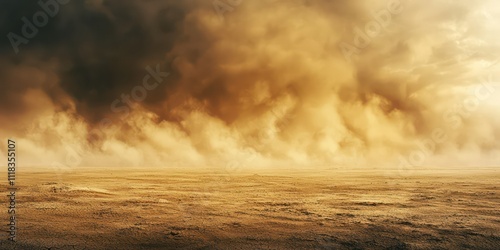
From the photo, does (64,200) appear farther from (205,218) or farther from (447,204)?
(447,204)

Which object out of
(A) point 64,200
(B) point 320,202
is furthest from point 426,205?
(A) point 64,200

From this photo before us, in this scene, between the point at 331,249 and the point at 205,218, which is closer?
the point at 331,249

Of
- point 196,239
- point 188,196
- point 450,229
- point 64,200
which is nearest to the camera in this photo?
point 196,239

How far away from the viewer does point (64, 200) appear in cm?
2738

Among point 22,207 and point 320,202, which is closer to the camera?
point 22,207

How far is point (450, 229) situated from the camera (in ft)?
58.7

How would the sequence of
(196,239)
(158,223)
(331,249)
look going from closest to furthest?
(331,249) < (196,239) < (158,223)

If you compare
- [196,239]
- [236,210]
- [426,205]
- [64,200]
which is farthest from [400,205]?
[64,200]

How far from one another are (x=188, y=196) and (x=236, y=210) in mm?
8574

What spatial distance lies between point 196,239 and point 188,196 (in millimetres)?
14658

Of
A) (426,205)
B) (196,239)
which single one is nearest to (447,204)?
(426,205)

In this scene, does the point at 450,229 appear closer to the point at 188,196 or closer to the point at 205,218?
the point at 205,218

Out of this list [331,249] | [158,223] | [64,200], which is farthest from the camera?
[64,200]

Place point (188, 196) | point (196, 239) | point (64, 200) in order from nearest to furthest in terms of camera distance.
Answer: point (196, 239) → point (64, 200) → point (188, 196)
